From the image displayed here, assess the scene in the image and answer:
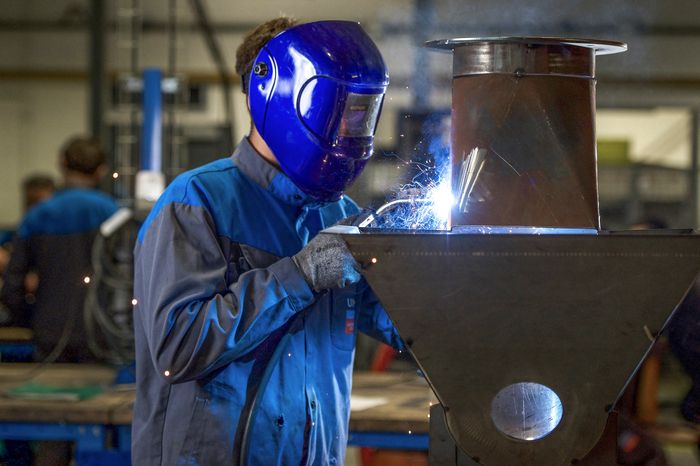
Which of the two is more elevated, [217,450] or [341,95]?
[341,95]

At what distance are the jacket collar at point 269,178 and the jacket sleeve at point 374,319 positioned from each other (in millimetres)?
254

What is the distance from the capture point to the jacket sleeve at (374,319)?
2.15m

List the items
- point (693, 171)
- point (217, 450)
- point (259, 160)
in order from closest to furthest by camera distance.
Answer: point (217, 450) → point (259, 160) → point (693, 171)

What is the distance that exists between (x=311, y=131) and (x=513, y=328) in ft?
1.84

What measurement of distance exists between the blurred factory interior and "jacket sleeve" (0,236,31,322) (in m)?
0.24

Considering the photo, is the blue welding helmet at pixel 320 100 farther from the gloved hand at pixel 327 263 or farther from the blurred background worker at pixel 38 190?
the blurred background worker at pixel 38 190

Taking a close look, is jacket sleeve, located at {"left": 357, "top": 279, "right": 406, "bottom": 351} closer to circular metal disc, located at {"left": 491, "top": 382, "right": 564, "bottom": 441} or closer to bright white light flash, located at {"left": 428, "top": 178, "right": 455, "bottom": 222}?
bright white light flash, located at {"left": 428, "top": 178, "right": 455, "bottom": 222}

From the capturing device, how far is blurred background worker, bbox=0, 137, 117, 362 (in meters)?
4.93

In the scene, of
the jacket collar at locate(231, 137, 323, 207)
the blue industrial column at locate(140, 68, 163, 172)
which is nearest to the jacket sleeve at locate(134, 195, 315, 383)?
the jacket collar at locate(231, 137, 323, 207)

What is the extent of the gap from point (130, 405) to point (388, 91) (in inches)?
A: 90.4

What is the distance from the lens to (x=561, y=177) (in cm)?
168

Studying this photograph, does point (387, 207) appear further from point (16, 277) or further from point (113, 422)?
point (16, 277)

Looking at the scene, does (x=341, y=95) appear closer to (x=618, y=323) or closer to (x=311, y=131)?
(x=311, y=131)

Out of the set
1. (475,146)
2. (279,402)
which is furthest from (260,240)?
(475,146)
